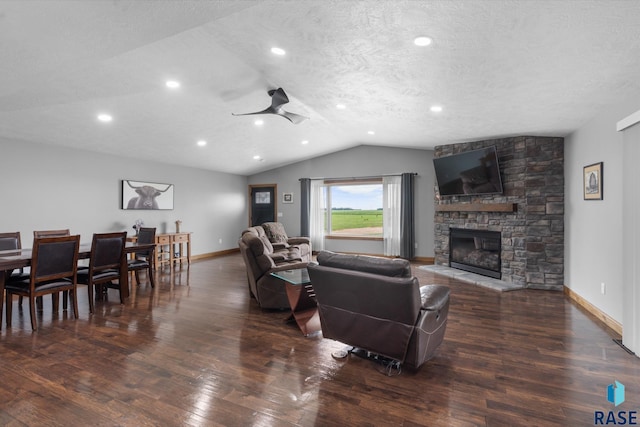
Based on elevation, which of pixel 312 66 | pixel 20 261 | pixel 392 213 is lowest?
pixel 20 261

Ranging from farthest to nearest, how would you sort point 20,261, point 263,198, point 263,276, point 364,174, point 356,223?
point 263,198
point 356,223
point 364,174
point 263,276
point 20,261

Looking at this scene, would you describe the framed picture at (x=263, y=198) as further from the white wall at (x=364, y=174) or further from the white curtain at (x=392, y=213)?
the white curtain at (x=392, y=213)

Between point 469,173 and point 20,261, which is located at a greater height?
point 469,173

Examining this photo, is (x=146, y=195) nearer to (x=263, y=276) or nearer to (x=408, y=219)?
(x=263, y=276)

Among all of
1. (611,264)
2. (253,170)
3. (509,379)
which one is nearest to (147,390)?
(509,379)

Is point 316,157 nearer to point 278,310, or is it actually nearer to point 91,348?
point 278,310

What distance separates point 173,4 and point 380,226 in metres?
7.08

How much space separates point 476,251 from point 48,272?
647 cm

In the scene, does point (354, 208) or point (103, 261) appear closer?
point (103, 261)

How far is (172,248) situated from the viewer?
6.96 meters

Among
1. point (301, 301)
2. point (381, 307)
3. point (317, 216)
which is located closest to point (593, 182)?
point (381, 307)

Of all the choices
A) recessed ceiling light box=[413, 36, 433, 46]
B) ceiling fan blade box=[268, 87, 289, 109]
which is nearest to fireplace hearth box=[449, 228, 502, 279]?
recessed ceiling light box=[413, 36, 433, 46]

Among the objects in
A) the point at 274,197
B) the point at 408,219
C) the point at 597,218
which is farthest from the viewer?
the point at 274,197

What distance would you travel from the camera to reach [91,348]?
9.35 ft
